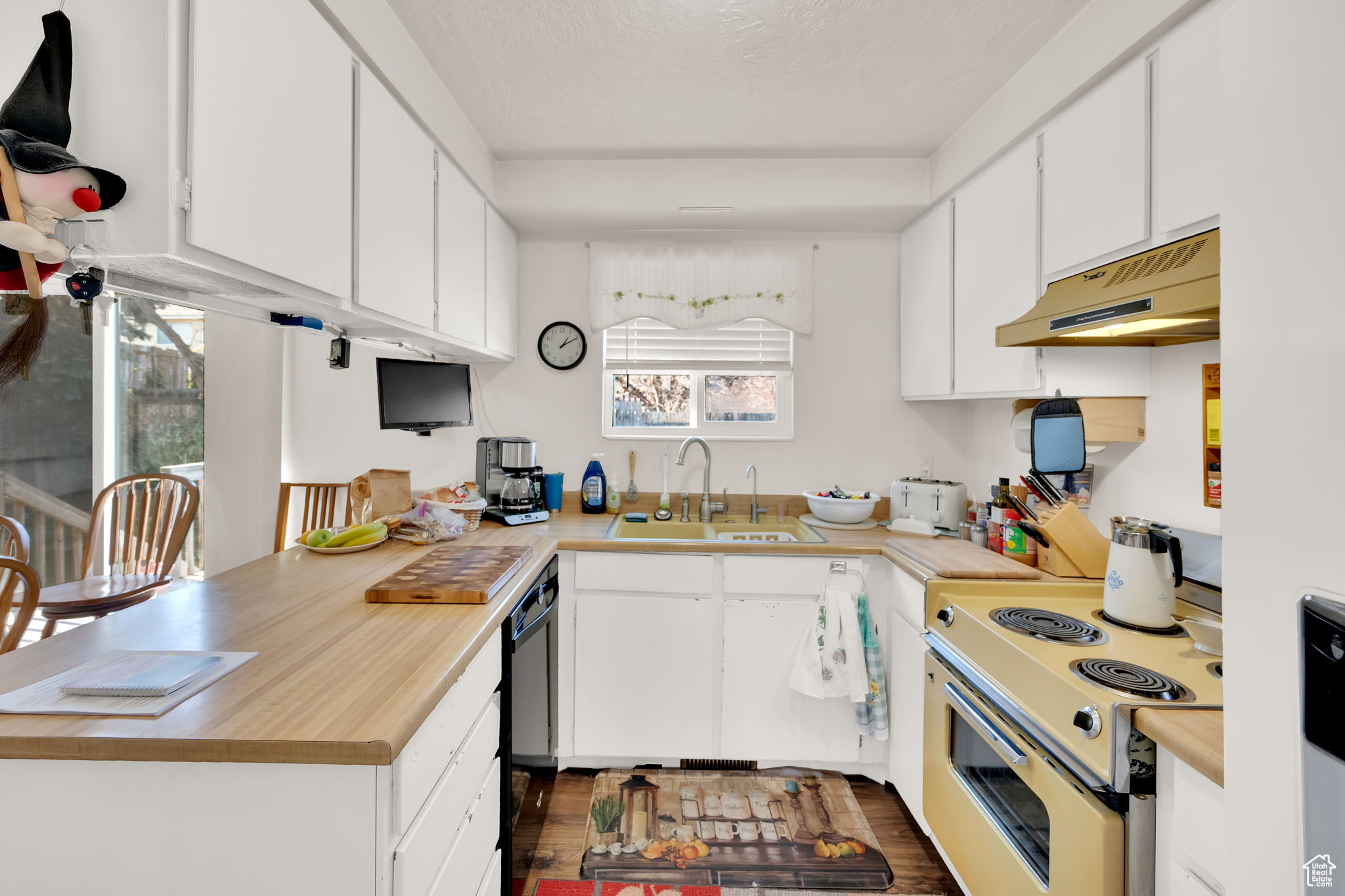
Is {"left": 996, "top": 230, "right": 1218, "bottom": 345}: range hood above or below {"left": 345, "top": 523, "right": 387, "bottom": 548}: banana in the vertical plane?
above

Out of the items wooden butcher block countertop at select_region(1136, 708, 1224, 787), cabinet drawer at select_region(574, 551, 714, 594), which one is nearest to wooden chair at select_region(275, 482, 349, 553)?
cabinet drawer at select_region(574, 551, 714, 594)

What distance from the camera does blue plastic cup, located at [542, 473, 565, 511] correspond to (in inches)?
110

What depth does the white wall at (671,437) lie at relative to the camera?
2842 mm

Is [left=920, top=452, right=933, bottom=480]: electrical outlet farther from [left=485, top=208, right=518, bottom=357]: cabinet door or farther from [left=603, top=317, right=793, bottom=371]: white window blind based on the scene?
[left=485, top=208, right=518, bottom=357]: cabinet door

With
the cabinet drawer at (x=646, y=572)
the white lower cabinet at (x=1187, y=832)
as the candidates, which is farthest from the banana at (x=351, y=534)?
the white lower cabinet at (x=1187, y=832)

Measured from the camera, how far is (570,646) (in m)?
2.28

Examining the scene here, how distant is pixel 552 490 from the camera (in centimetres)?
281

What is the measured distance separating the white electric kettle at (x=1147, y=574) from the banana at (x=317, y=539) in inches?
89.9

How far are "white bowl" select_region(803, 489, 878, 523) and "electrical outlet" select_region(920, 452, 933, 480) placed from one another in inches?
16.1

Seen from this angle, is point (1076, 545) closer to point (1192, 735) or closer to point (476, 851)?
point (1192, 735)

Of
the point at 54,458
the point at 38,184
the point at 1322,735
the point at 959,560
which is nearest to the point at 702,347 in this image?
the point at 959,560

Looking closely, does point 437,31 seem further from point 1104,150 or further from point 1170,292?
point 1170,292

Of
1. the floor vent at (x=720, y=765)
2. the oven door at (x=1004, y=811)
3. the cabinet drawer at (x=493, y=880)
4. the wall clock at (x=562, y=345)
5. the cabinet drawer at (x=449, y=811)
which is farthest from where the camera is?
the wall clock at (x=562, y=345)

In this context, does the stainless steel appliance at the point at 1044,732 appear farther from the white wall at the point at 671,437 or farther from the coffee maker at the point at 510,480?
the coffee maker at the point at 510,480
